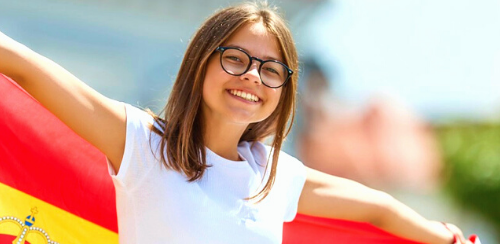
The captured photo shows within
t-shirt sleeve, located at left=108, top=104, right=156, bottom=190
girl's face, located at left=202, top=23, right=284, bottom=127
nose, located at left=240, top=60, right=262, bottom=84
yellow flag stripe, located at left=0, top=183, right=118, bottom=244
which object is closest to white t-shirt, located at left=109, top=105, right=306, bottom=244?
t-shirt sleeve, located at left=108, top=104, right=156, bottom=190

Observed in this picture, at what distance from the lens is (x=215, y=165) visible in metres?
2.33

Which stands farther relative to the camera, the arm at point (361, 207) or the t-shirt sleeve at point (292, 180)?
the arm at point (361, 207)

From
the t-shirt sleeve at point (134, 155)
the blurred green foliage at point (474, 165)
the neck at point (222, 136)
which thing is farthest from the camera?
the blurred green foliage at point (474, 165)

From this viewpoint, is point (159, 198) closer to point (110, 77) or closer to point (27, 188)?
point (27, 188)

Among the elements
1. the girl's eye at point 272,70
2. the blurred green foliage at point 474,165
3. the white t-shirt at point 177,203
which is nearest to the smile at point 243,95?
the girl's eye at point 272,70

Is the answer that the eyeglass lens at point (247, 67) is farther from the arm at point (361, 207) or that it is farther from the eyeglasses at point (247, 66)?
the arm at point (361, 207)

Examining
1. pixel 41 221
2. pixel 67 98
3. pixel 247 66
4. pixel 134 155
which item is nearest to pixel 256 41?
pixel 247 66

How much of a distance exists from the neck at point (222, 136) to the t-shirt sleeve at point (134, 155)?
235 millimetres

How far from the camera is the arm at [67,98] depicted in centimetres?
194

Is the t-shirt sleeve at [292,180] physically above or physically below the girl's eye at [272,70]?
below

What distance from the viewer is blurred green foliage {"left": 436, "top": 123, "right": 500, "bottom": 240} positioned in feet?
56.0

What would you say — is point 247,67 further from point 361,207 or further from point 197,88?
point 361,207

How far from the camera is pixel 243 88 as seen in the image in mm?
2246

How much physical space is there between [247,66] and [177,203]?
1.50ft
